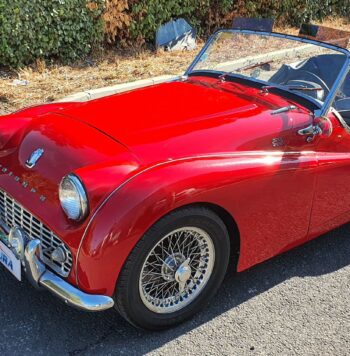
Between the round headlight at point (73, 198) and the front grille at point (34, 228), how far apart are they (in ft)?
0.51

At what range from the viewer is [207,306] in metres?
2.91

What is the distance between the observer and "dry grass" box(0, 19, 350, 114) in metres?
5.86

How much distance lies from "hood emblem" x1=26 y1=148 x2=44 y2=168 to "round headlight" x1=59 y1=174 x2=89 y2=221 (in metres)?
0.39

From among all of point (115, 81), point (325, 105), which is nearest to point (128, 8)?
point (115, 81)

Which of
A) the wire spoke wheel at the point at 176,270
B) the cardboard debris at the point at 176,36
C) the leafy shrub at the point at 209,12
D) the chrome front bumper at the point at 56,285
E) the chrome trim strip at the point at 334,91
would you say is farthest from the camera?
the cardboard debris at the point at 176,36

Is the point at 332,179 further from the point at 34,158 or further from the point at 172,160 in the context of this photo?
the point at 34,158

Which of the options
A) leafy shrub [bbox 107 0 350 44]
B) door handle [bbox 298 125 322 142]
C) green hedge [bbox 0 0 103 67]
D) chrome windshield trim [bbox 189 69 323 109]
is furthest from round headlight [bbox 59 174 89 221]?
leafy shrub [bbox 107 0 350 44]

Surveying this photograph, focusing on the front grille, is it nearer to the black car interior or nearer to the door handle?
the door handle

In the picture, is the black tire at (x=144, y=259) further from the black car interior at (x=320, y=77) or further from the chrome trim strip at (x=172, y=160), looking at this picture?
the black car interior at (x=320, y=77)

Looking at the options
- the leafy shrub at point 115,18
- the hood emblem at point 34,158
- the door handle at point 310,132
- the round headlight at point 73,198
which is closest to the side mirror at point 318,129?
the door handle at point 310,132

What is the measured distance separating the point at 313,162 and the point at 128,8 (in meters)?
5.31

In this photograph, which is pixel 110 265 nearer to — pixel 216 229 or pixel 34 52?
pixel 216 229

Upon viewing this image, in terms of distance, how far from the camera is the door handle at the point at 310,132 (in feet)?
9.97

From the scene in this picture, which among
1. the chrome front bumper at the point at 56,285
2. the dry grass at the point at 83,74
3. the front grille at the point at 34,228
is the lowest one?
the dry grass at the point at 83,74
